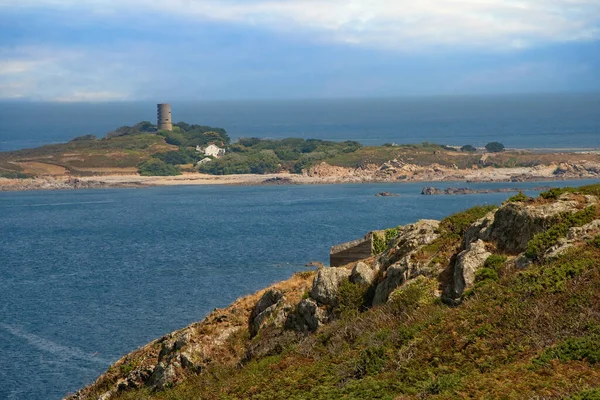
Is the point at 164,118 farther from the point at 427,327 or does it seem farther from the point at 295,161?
the point at 427,327

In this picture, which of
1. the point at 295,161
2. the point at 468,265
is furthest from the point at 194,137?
the point at 468,265

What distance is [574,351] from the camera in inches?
520

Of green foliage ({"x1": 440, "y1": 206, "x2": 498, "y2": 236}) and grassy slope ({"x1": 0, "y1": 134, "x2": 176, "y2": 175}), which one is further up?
green foliage ({"x1": 440, "y1": 206, "x2": 498, "y2": 236})

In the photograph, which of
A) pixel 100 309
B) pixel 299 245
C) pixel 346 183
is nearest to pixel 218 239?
pixel 299 245

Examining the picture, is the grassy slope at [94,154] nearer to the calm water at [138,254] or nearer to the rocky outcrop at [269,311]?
the calm water at [138,254]

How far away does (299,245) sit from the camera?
78.1 meters

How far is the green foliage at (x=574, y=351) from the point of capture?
13.0 meters

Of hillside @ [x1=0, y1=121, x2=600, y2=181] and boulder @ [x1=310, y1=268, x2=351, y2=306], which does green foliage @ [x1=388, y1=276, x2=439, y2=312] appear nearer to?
boulder @ [x1=310, y1=268, x2=351, y2=306]

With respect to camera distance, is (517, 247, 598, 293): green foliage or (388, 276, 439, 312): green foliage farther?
(388, 276, 439, 312): green foliage

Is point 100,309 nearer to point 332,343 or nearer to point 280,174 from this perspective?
point 332,343

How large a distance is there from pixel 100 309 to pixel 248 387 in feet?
127

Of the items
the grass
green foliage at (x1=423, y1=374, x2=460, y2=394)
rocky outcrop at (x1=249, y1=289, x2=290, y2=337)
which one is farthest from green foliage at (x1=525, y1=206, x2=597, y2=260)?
rocky outcrop at (x1=249, y1=289, x2=290, y2=337)

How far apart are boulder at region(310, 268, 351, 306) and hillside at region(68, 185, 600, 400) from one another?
0.03 m

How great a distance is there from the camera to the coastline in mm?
137000
